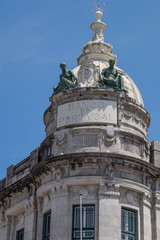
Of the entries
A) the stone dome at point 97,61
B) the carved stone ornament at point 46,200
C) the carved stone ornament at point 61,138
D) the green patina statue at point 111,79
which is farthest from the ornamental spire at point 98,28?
the carved stone ornament at point 46,200

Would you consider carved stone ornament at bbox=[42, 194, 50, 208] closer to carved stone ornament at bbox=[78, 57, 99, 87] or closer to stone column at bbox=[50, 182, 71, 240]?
stone column at bbox=[50, 182, 71, 240]

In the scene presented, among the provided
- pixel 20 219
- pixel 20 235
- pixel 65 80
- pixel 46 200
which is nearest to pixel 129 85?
pixel 65 80

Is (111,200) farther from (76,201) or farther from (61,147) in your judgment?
(61,147)

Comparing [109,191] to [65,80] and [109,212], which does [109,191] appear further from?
[65,80]

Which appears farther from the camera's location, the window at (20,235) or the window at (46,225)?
the window at (20,235)

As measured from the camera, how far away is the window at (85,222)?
39.1 meters

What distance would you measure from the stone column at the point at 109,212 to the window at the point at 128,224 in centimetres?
60

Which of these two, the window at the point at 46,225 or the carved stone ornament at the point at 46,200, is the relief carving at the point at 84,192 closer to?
the carved stone ornament at the point at 46,200

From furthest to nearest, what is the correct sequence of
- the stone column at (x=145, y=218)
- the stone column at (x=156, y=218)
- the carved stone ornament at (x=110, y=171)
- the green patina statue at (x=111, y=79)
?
the green patina statue at (x=111, y=79) < the stone column at (x=156, y=218) < the carved stone ornament at (x=110, y=171) < the stone column at (x=145, y=218)

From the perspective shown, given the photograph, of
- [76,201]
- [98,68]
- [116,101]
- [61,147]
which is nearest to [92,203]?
[76,201]

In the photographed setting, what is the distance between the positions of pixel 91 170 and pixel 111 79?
7412 millimetres

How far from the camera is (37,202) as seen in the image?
42969 millimetres

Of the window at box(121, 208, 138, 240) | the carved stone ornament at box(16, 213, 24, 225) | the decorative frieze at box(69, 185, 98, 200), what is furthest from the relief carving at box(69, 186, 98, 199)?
the carved stone ornament at box(16, 213, 24, 225)

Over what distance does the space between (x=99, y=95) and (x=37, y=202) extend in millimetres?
8881
